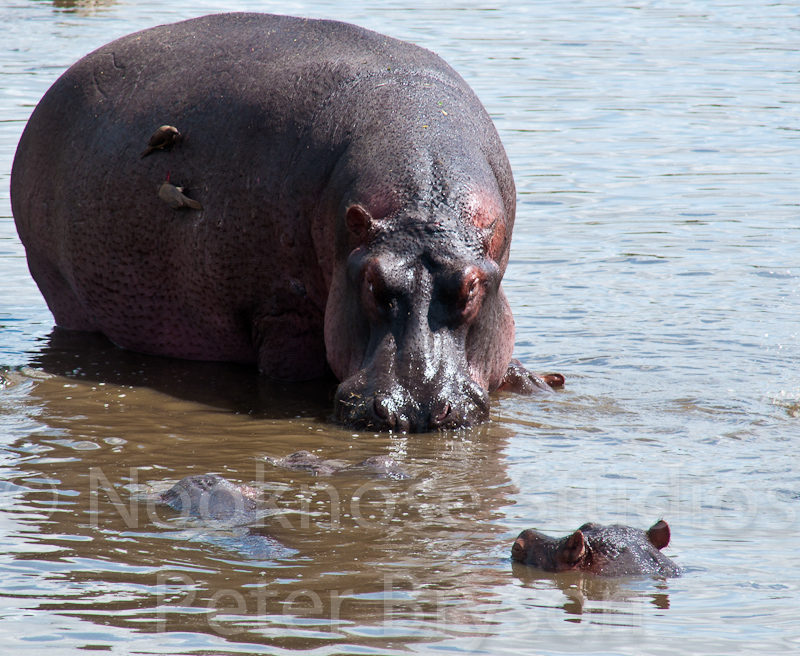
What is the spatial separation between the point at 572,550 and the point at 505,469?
1365 millimetres

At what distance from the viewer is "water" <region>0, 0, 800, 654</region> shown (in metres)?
3.99

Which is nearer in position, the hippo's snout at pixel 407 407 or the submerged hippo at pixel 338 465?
the submerged hippo at pixel 338 465

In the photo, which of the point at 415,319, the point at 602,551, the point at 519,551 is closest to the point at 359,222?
the point at 415,319

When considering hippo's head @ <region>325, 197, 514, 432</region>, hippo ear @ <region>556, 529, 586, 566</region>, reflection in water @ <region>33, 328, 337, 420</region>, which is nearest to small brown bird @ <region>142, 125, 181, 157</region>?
reflection in water @ <region>33, 328, 337, 420</region>

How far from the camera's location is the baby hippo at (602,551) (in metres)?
4.36

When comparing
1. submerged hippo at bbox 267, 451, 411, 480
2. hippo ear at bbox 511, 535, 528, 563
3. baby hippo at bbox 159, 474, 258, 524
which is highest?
hippo ear at bbox 511, 535, 528, 563

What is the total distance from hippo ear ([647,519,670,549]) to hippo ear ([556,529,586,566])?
263mm

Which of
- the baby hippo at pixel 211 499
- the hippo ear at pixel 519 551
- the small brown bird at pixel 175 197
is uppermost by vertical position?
the small brown bird at pixel 175 197

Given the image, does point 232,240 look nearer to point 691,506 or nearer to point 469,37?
point 691,506

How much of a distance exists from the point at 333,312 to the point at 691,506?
2.20 meters

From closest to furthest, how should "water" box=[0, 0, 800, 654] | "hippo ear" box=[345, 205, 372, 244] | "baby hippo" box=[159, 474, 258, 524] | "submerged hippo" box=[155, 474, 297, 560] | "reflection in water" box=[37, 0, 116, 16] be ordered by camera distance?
"water" box=[0, 0, 800, 654] → "submerged hippo" box=[155, 474, 297, 560] → "baby hippo" box=[159, 474, 258, 524] → "hippo ear" box=[345, 205, 372, 244] → "reflection in water" box=[37, 0, 116, 16]

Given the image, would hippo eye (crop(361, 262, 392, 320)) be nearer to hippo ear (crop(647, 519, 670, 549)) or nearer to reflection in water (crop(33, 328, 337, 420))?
reflection in water (crop(33, 328, 337, 420))

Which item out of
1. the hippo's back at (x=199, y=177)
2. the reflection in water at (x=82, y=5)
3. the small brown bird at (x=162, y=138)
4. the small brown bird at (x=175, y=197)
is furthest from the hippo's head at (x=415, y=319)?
the reflection in water at (x=82, y=5)

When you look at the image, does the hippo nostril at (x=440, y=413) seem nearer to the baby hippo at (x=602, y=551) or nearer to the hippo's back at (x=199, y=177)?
the hippo's back at (x=199, y=177)
